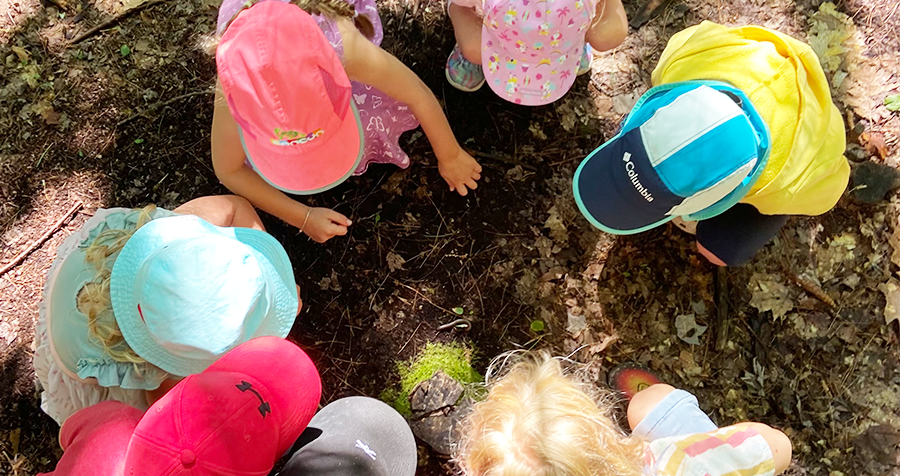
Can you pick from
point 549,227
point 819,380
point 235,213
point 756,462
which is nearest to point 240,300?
point 235,213

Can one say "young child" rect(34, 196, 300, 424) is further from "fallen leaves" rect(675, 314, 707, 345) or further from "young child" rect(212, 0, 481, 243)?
"fallen leaves" rect(675, 314, 707, 345)

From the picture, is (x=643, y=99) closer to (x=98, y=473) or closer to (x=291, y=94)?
(x=291, y=94)

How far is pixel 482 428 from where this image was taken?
1.83 m

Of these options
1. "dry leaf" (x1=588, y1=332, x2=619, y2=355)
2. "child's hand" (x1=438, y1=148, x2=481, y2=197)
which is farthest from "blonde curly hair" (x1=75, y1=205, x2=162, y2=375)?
"dry leaf" (x1=588, y1=332, x2=619, y2=355)

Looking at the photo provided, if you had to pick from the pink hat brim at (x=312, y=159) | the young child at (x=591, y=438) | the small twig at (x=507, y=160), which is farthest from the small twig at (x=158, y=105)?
the young child at (x=591, y=438)

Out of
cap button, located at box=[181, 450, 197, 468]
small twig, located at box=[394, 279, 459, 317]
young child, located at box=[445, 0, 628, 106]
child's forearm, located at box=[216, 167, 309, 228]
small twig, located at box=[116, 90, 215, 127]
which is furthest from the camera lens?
small twig, located at box=[116, 90, 215, 127]

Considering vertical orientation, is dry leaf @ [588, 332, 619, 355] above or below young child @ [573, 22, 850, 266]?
below

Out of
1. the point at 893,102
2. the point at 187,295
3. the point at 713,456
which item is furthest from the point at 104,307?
the point at 893,102

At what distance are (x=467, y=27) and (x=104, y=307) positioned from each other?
1.71m

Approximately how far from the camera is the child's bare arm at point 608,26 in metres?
2.24

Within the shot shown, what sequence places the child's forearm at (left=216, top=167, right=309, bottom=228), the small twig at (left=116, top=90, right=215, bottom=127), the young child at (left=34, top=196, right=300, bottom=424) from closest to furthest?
the young child at (left=34, top=196, right=300, bottom=424) < the child's forearm at (left=216, top=167, right=309, bottom=228) < the small twig at (left=116, top=90, right=215, bottom=127)

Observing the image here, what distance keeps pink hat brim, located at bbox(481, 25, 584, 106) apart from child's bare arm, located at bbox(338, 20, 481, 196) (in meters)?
0.27

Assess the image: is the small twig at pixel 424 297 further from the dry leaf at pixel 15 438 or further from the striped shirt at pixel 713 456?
the dry leaf at pixel 15 438

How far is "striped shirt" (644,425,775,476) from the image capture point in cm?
193
